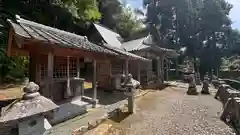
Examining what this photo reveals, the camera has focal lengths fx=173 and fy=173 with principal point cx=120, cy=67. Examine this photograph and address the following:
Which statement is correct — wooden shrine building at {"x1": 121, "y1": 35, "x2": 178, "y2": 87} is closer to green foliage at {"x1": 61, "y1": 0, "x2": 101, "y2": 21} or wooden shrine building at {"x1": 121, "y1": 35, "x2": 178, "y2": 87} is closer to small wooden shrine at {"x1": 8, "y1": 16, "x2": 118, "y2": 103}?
green foliage at {"x1": 61, "y1": 0, "x2": 101, "y2": 21}

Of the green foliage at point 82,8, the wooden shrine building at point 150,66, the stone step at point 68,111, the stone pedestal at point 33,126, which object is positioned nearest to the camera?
the stone pedestal at point 33,126

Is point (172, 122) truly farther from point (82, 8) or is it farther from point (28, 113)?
point (82, 8)

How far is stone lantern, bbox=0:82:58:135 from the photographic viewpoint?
2062 mm

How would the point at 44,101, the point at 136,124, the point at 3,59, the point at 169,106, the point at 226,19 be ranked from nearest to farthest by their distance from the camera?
the point at 44,101 < the point at 136,124 < the point at 169,106 < the point at 3,59 < the point at 226,19

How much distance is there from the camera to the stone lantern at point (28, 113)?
6.77 feet

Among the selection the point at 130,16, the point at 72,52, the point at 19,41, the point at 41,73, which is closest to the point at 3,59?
the point at 41,73

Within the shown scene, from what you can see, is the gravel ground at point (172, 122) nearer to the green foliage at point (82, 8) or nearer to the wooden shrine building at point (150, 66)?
the wooden shrine building at point (150, 66)

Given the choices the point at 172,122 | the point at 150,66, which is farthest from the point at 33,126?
the point at 150,66

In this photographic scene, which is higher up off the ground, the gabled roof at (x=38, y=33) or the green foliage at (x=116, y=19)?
the green foliage at (x=116, y=19)

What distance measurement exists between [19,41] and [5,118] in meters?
3.04

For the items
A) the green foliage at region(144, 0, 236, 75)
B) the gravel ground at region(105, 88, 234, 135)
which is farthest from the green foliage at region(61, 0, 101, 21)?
the gravel ground at region(105, 88, 234, 135)

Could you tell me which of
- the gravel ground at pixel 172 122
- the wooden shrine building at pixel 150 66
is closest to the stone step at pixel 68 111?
the gravel ground at pixel 172 122

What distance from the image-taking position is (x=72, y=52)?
6.73 m

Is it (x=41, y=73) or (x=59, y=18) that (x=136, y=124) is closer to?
(x=41, y=73)
